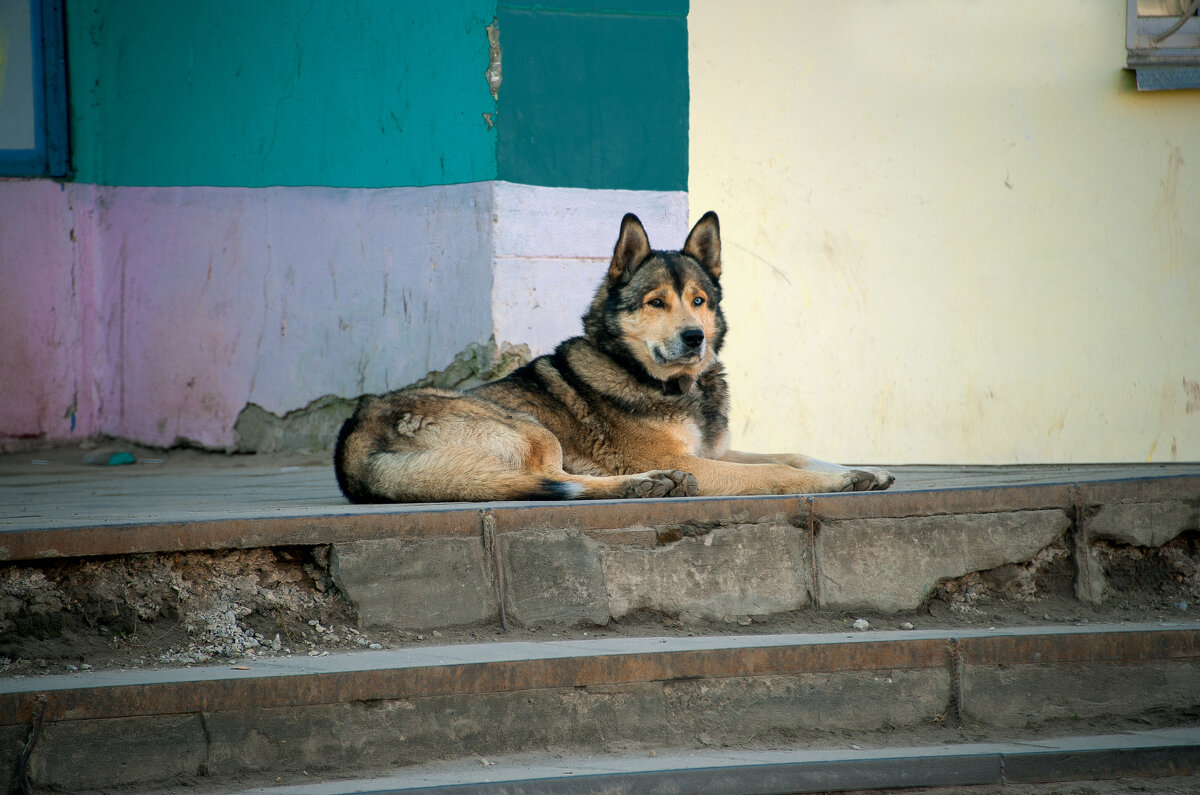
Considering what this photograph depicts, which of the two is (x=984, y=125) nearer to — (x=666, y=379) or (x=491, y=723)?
(x=666, y=379)

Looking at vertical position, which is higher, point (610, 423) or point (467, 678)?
point (610, 423)

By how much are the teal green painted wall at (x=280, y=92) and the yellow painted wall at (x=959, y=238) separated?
161cm

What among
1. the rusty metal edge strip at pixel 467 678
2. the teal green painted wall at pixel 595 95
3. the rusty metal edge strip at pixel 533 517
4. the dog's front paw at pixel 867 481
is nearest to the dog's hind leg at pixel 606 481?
the rusty metal edge strip at pixel 533 517

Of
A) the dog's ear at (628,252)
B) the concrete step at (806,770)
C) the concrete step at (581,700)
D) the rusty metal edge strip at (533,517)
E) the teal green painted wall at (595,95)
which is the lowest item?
the concrete step at (806,770)

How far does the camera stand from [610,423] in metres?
4.44

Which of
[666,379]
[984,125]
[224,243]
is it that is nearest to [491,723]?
[666,379]

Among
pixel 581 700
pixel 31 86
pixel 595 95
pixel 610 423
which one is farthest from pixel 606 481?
pixel 31 86

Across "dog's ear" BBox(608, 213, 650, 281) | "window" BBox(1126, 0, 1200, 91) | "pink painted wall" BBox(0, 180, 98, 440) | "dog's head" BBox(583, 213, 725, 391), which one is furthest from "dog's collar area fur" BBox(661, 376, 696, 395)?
"pink painted wall" BBox(0, 180, 98, 440)

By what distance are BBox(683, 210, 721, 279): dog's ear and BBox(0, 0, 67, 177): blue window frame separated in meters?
4.34

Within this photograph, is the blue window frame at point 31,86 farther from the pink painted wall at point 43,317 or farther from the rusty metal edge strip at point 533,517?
the rusty metal edge strip at point 533,517

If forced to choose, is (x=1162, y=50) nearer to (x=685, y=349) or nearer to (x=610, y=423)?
(x=685, y=349)

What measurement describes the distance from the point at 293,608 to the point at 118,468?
3.44 m

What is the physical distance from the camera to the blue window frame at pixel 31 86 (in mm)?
6242

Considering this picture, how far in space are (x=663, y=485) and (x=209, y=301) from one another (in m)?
3.84
